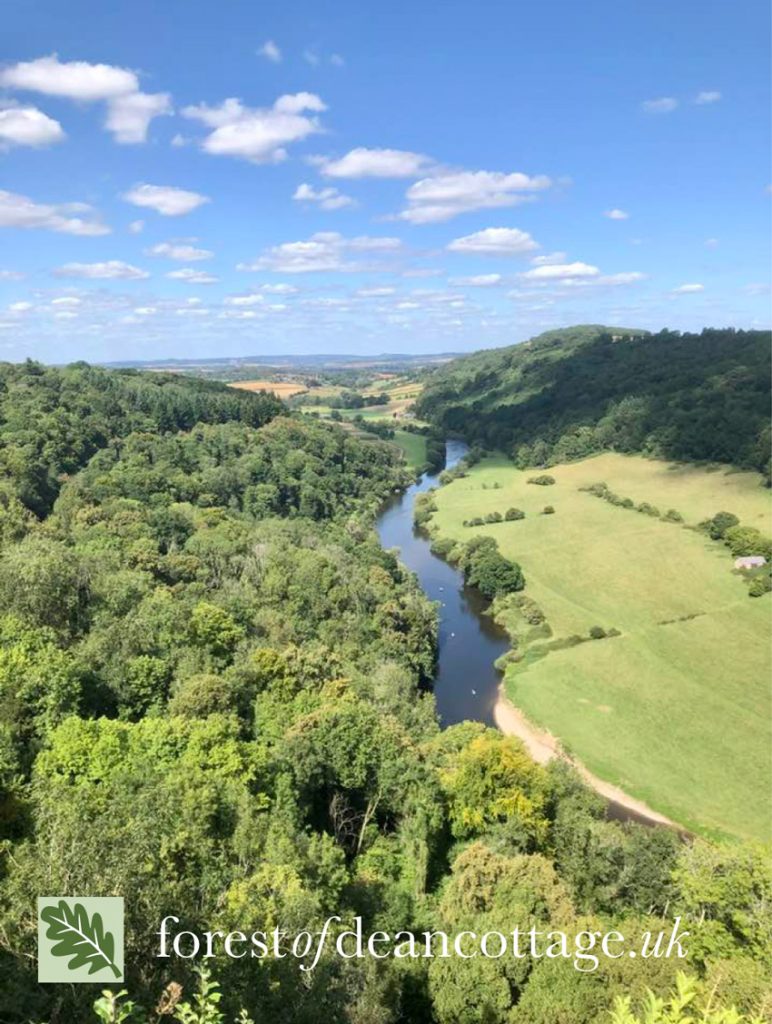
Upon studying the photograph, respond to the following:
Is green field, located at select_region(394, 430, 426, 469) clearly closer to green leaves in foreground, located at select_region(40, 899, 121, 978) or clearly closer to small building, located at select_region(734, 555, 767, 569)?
small building, located at select_region(734, 555, 767, 569)

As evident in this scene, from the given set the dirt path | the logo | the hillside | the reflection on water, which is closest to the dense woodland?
the logo

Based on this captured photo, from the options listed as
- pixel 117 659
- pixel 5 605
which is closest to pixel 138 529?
pixel 5 605

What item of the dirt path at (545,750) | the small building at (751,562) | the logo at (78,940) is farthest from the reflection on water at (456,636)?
the logo at (78,940)

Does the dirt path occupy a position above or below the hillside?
below

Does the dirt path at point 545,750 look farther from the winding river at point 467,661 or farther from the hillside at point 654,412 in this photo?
the hillside at point 654,412

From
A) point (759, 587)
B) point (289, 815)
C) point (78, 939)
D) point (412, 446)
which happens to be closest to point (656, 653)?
point (759, 587)
